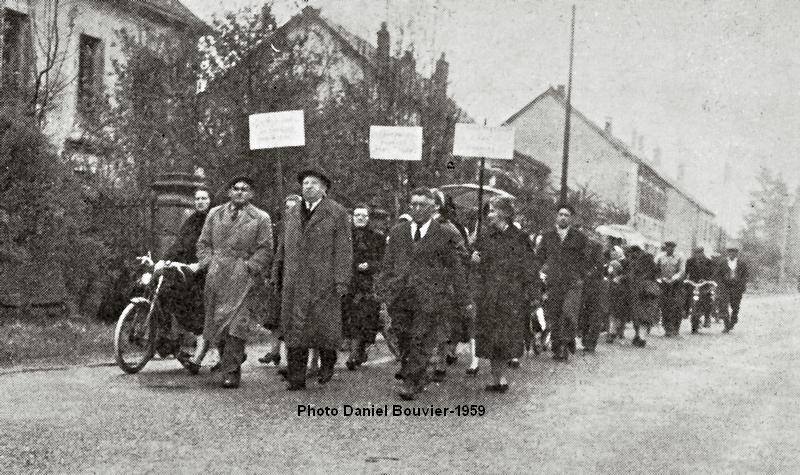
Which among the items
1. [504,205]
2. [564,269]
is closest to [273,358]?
[504,205]

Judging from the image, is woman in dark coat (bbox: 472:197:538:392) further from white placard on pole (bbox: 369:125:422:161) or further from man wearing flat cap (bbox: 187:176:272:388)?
white placard on pole (bbox: 369:125:422:161)

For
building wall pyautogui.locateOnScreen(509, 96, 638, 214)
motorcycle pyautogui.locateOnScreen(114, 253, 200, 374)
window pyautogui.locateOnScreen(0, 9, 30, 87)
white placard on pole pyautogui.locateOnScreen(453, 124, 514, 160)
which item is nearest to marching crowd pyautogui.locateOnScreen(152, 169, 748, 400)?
motorcycle pyautogui.locateOnScreen(114, 253, 200, 374)

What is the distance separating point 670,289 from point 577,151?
48247 millimetres

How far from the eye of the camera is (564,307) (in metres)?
14.2

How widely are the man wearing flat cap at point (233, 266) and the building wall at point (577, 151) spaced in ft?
191

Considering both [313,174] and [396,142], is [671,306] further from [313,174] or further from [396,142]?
[313,174]

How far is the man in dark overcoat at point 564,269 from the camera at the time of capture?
46.6ft

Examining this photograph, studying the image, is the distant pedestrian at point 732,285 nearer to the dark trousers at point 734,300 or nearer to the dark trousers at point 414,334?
the dark trousers at point 734,300

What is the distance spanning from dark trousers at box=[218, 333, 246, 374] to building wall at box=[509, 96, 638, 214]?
5847cm

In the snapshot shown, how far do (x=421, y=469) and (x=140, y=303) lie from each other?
4.57 meters

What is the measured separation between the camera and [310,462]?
6.45 m

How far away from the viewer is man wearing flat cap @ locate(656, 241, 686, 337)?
20.7 metres

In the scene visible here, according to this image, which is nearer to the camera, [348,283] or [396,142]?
[348,283]

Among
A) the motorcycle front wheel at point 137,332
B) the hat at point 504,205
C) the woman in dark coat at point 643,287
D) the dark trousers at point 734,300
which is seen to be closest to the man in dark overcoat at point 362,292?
the hat at point 504,205
